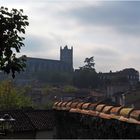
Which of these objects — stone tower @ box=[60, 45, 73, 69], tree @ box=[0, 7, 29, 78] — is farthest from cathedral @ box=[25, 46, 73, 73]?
tree @ box=[0, 7, 29, 78]

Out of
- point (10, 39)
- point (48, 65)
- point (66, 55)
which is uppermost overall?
point (66, 55)

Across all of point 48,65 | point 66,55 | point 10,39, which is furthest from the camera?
point 66,55

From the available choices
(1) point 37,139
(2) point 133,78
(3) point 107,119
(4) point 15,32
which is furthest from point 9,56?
(2) point 133,78

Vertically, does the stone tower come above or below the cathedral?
above

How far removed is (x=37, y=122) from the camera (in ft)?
87.5

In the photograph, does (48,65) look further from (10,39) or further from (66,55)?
(10,39)

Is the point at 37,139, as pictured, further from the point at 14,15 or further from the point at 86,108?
the point at 14,15

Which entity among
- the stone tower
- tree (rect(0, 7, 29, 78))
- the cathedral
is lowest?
tree (rect(0, 7, 29, 78))

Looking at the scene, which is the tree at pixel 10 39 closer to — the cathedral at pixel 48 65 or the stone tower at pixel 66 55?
the cathedral at pixel 48 65

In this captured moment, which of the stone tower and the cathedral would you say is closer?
the cathedral

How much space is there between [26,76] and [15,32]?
124m

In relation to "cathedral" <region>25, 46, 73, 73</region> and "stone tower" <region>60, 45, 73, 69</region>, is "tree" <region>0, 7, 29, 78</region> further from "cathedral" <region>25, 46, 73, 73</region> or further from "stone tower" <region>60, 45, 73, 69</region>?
"stone tower" <region>60, 45, 73, 69</region>

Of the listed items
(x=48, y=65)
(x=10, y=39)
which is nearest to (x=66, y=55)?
(x=48, y=65)

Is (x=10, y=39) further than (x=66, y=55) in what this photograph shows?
No
